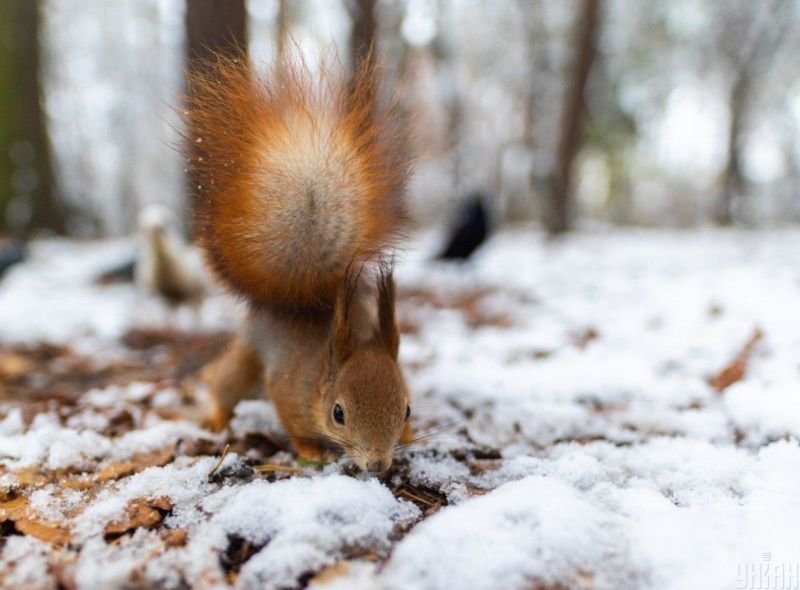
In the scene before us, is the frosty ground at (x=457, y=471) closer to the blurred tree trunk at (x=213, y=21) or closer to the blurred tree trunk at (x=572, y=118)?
the blurred tree trunk at (x=213, y=21)

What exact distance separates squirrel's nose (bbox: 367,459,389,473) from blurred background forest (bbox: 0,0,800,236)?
97cm

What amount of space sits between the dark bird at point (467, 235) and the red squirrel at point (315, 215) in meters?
5.51

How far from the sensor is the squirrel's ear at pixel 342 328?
169 cm

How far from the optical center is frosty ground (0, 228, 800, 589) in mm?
1171

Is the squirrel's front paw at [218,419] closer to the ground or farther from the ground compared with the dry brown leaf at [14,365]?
farther from the ground

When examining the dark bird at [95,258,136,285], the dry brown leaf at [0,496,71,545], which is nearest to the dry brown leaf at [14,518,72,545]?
the dry brown leaf at [0,496,71,545]

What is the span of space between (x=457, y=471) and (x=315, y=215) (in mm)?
875

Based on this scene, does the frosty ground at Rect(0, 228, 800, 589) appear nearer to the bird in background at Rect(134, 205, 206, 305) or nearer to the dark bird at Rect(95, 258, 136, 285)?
the bird in background at Rect(134, 205, 206, 305)

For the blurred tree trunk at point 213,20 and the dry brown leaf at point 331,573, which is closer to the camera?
the dry brown leaf at point 331,573

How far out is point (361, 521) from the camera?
4.41ft

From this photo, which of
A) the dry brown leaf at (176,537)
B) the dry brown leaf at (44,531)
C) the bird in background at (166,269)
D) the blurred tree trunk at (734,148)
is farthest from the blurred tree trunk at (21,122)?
the blurred tree trunk at (734,148)

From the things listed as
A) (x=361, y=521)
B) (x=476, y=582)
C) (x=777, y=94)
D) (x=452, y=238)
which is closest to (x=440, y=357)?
(x=361, y=521)

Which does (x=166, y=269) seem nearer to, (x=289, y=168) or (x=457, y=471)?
(x=289, y=168)

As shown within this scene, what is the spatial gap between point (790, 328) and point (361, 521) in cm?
276
